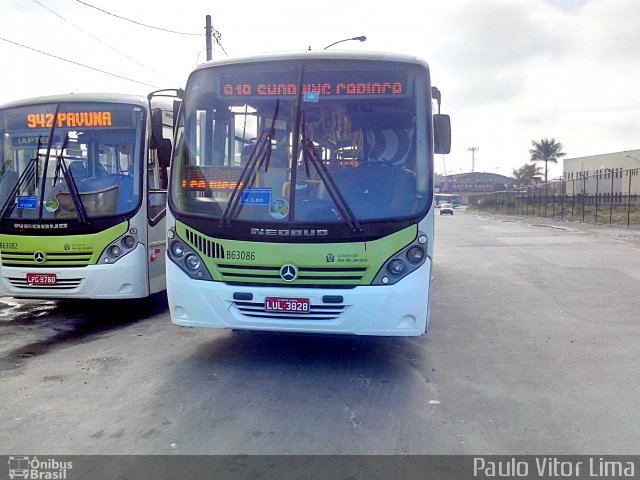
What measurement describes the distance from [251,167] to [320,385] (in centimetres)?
223

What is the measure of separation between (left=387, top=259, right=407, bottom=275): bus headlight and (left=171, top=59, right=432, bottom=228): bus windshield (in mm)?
418

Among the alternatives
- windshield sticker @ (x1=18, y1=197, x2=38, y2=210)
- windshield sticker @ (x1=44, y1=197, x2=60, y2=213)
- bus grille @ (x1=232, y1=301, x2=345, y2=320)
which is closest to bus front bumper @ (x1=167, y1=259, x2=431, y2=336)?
bus grille @ (x1=232, y1=301, x2=345, y2=320)

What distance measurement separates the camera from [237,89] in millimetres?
6477

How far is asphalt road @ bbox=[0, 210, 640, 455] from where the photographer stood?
4.55m

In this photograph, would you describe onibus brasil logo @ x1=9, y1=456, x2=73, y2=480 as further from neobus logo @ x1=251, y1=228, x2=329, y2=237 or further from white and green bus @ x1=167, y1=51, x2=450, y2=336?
neobus logo @ x1=251, y1=228, x2=329, y2=237

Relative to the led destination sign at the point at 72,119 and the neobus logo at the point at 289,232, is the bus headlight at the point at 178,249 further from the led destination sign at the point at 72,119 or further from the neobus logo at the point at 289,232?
the led destination sign at the point at 72,119

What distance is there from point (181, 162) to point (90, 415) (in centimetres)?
275

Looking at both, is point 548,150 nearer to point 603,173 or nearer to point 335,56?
point 603,173

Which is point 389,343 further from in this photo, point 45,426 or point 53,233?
point 53,233

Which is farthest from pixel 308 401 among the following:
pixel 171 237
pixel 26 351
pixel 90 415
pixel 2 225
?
pixel 2 225

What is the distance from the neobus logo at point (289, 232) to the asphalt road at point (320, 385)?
4.62ft

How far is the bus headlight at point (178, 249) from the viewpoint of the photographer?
629 cm

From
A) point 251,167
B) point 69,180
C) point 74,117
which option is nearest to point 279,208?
point 251,167

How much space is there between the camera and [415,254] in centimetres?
596
